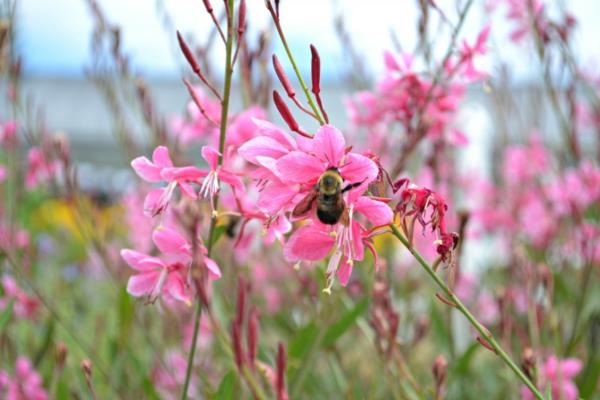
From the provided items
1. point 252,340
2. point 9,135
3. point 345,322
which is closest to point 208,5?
point 252,340

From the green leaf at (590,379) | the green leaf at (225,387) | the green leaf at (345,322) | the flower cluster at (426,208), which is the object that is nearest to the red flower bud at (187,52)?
the flower cluster at (426,208)

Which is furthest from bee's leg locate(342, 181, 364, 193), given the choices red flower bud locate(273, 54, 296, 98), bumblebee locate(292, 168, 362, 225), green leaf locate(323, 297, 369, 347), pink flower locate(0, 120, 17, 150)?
pink flower locate(0, 120, 17, 150)

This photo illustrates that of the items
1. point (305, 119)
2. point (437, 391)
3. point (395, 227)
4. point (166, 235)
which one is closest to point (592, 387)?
point (437, 391)

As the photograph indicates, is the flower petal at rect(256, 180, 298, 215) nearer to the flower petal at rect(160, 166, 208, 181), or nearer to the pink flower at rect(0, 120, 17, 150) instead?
the flower petal at rect(160, 166, 208, 181)

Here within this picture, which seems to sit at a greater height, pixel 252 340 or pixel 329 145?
pixel 329 145

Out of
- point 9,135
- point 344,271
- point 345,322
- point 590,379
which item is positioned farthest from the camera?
point 9,135

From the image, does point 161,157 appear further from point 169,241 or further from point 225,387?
point 225,387

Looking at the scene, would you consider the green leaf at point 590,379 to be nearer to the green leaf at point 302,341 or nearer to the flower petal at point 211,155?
the green leaf at point 302,341
